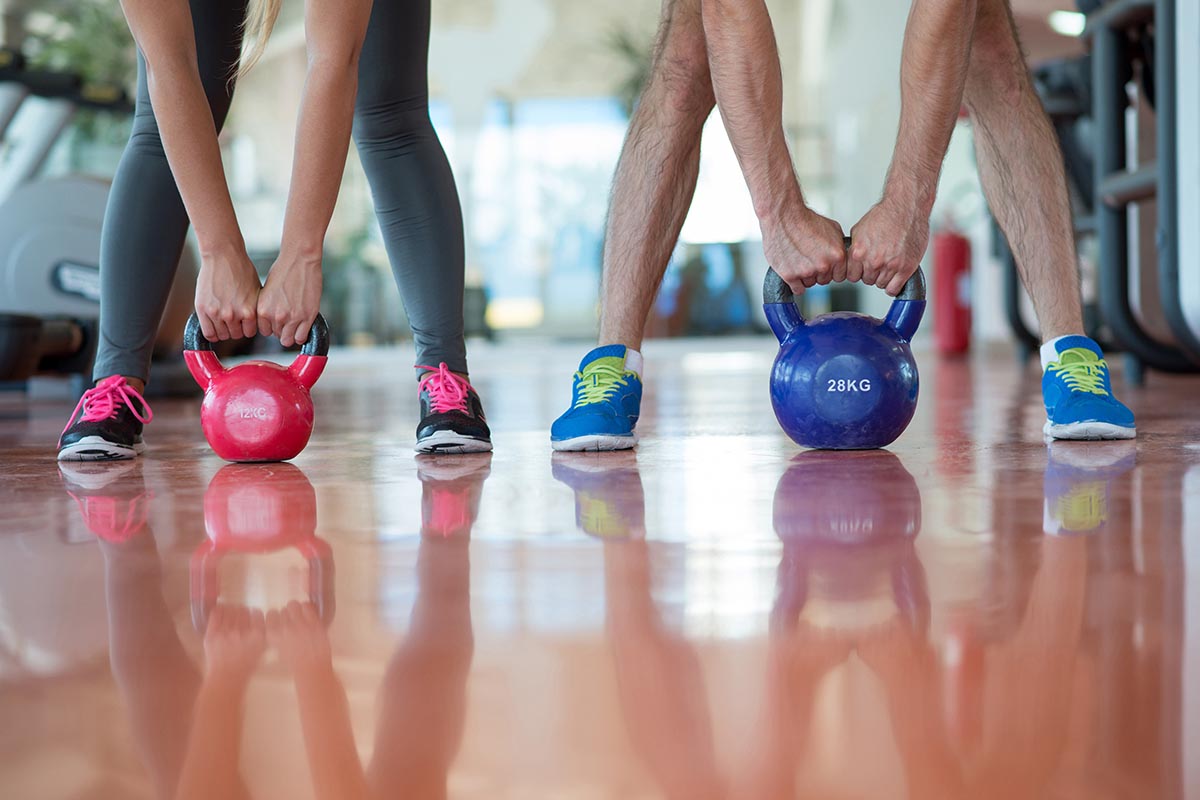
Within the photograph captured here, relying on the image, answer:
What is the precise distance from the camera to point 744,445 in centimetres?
167

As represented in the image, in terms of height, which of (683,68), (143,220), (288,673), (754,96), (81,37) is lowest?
(288,673)

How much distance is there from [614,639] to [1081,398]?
1.20 m

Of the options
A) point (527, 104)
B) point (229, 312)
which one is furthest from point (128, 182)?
point (527, 104)

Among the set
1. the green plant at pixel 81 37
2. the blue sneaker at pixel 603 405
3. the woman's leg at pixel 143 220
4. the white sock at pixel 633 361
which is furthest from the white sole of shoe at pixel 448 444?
the green plant at pixel 81 37

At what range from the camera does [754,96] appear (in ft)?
4.83

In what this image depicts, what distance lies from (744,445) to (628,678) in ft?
3.72

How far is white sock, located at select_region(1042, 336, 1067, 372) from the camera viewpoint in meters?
1.67

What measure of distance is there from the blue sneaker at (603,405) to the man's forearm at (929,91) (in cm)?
45

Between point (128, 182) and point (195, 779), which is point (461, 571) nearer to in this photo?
point (195, 779)

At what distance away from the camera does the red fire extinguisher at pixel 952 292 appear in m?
6.16

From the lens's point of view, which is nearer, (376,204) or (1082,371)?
(1082,371)

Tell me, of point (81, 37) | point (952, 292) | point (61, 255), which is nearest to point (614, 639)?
point (61, 255)

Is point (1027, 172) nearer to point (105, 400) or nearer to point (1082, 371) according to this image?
point (1082, 371)

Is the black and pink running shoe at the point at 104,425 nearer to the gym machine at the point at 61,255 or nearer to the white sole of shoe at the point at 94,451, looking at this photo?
the white sole of shoe at the point at 94,451
